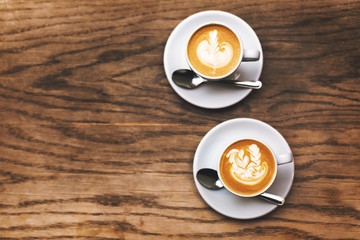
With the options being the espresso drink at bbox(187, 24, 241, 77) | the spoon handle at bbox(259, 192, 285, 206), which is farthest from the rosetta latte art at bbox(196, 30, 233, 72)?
the spoon handle at bbox(259, 192, 285, 206)

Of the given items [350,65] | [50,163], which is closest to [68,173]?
[50,163]

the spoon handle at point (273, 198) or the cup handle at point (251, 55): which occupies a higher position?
the cup handle at point (251, 55)

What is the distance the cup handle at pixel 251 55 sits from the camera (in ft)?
2.85

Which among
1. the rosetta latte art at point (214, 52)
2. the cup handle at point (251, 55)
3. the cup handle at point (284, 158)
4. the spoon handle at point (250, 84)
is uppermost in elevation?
the rosetta latte art at point (214, 52)

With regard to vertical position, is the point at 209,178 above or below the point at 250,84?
below

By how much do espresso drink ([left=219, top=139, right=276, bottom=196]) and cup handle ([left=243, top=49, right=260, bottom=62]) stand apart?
234 millimetres

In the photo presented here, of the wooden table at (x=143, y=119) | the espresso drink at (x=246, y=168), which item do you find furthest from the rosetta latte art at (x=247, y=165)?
the wooden table at (x=143, y=119)

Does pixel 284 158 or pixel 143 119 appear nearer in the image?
pixel 284 158

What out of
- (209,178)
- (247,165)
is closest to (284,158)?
(247,165)

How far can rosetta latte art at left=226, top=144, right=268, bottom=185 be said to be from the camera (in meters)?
0.88

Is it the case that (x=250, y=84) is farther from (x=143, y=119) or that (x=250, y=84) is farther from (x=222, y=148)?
(x=143, y=119)

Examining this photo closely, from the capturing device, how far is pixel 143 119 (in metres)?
0.99

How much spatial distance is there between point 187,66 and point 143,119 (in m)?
0.22

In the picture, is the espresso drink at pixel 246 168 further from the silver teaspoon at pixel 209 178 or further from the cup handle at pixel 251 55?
the cup handle at pixel 251 55
